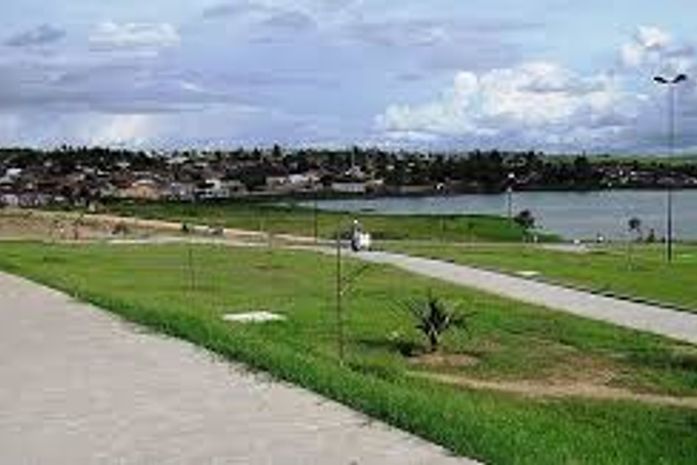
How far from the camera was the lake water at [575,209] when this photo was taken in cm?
11456

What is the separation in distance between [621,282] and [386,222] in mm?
65543

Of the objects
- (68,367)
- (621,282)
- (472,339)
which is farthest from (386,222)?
(68,367)

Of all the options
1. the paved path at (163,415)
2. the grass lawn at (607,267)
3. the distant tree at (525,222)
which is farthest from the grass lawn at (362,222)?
the paved path at (163,415)

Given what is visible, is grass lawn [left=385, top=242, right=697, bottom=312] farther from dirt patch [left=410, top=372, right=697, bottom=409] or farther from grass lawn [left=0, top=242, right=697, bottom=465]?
dirt patch [left=410, top=372, right=697, bottom=409]

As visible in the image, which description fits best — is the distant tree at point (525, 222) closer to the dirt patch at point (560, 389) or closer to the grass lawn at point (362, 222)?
the grass lawn at point (362, 222)

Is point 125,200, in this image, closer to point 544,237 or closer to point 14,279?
point 544,237

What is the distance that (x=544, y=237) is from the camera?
89.8 metres

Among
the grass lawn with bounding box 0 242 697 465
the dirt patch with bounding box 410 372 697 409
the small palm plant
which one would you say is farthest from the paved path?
the small palm plant

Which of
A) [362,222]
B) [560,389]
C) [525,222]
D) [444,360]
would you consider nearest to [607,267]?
[444,360]

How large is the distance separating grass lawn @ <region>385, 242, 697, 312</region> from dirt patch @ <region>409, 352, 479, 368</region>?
9052 millimetres

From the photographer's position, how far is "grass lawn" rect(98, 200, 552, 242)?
90.4 meters

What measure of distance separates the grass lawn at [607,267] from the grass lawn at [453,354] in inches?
156

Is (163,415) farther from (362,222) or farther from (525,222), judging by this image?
(525,222)

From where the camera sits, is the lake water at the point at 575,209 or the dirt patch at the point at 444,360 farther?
the lake water at the point at 575,209
